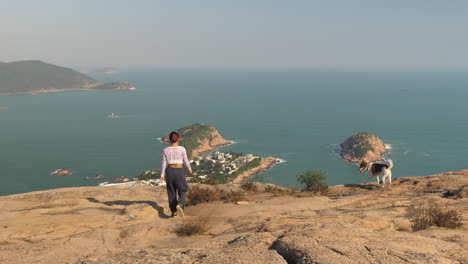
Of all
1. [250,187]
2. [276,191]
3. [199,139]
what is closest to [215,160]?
[199,139]

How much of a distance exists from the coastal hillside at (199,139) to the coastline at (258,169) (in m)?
27.1

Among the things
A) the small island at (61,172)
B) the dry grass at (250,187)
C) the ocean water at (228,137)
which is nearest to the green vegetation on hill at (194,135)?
the ocean water at (228,137)

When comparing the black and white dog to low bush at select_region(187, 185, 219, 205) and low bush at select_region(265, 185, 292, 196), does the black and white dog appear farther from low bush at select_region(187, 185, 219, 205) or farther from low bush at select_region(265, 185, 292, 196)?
low bush at select_region(187, 185, 219, 205)

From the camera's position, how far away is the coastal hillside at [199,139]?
5035 inches

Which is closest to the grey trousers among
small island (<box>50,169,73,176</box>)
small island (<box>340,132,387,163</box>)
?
small island (<box>50,169,73,176</box>)

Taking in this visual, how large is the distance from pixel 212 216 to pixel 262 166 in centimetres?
9915

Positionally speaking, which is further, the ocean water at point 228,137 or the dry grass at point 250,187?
the ocean water at point 228,137

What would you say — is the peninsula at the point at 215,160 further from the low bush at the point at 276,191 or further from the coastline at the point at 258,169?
the low bush at the point at 276,191

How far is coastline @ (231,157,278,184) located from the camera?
3812 inches

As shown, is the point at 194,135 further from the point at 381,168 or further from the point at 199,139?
the point at 381,168

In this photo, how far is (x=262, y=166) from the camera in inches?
4242

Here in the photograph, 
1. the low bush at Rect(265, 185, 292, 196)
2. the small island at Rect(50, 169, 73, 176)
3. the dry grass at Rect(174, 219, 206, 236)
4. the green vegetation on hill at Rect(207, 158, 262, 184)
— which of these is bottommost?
the small island at Rect(50, 169, 73, 176)

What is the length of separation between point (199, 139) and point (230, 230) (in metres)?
126

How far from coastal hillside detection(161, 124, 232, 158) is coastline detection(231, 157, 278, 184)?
27.1m
